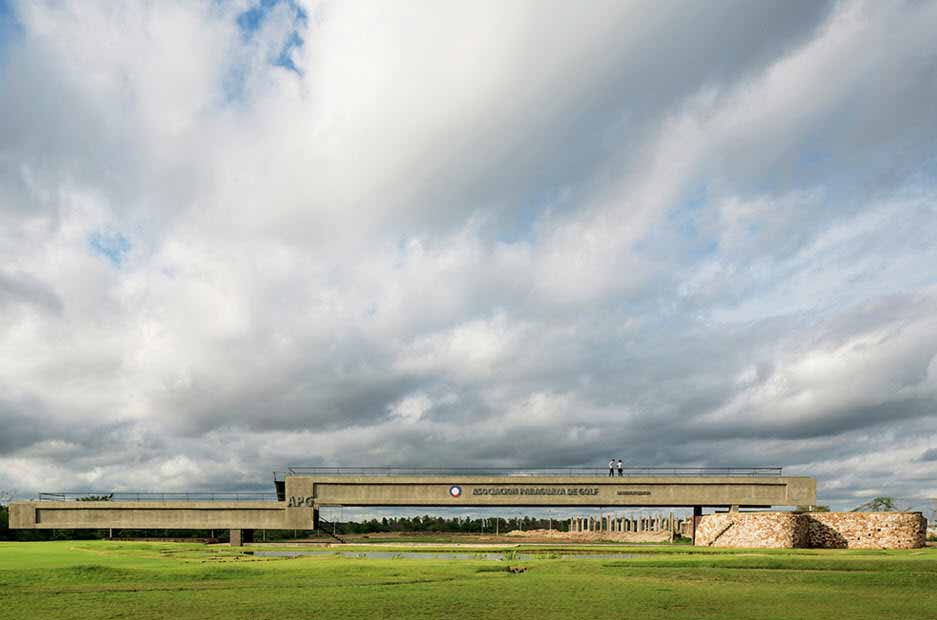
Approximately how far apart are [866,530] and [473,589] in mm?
52588

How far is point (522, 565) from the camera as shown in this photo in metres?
43.1

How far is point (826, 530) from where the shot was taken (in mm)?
69000

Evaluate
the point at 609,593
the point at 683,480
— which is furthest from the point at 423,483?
the point at 609,593

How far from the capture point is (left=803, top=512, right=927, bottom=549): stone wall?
6581 centimetres

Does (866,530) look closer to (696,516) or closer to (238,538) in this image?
(696,516)

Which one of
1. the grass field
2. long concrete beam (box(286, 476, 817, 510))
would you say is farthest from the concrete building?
the grass field

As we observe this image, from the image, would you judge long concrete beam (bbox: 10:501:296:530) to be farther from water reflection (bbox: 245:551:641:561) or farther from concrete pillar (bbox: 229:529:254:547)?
water reflection (bbox: 245:551:641:561)

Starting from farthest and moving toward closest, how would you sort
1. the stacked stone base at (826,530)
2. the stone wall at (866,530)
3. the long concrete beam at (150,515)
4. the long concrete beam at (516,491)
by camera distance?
the long concrete beam at (150,515)
the long concrete beam at (516,491)
the stacked stone base at (826,530)
the stone wall at (866,530)

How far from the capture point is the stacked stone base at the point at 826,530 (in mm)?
65938

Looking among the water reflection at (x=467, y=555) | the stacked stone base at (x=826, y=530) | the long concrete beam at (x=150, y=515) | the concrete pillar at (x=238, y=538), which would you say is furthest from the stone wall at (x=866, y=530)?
the concrete pillar at (x=238, y=538)

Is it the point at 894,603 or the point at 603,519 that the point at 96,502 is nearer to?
the point at 894,603

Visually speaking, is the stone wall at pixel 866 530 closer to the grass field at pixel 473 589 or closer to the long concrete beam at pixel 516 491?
the long concrete beam at pixel 516 491

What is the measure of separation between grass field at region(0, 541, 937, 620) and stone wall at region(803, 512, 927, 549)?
2522 centimetres

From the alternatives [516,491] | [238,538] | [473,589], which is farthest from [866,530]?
[238,538]
